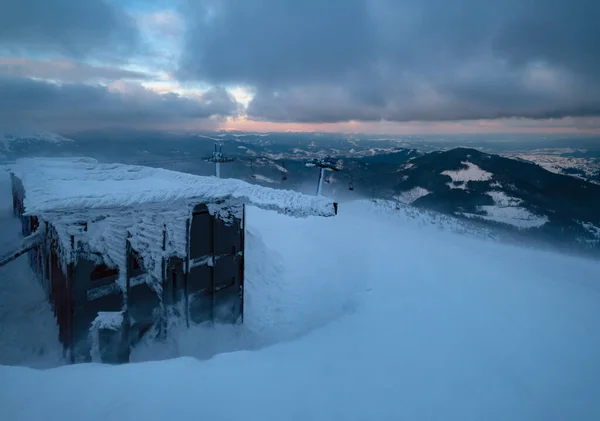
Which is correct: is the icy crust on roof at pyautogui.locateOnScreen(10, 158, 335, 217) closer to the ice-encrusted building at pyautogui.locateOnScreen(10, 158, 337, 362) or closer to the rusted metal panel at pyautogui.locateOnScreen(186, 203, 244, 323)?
the ice-encrusted building at pyautogui.locateOnScreen(10, 158, 337, 362)

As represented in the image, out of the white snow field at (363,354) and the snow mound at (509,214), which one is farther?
the snow mound at (509,214)

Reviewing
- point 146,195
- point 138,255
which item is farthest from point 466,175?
point 138,255

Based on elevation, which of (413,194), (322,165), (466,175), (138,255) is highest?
(322,165)

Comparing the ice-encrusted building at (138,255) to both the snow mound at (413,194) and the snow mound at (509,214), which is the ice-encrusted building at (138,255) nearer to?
the snow mound at (509,214)

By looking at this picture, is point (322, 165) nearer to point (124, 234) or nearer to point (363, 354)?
point (124, 234)

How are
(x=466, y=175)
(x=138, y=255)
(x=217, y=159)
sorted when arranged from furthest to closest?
1. (x=466, y=175)
2. (x=217, y=159)
3. (x=138, y=255)

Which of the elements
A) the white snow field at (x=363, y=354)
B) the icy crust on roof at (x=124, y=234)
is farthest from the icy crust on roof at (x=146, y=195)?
the white snow field at (x=363, y=354)
